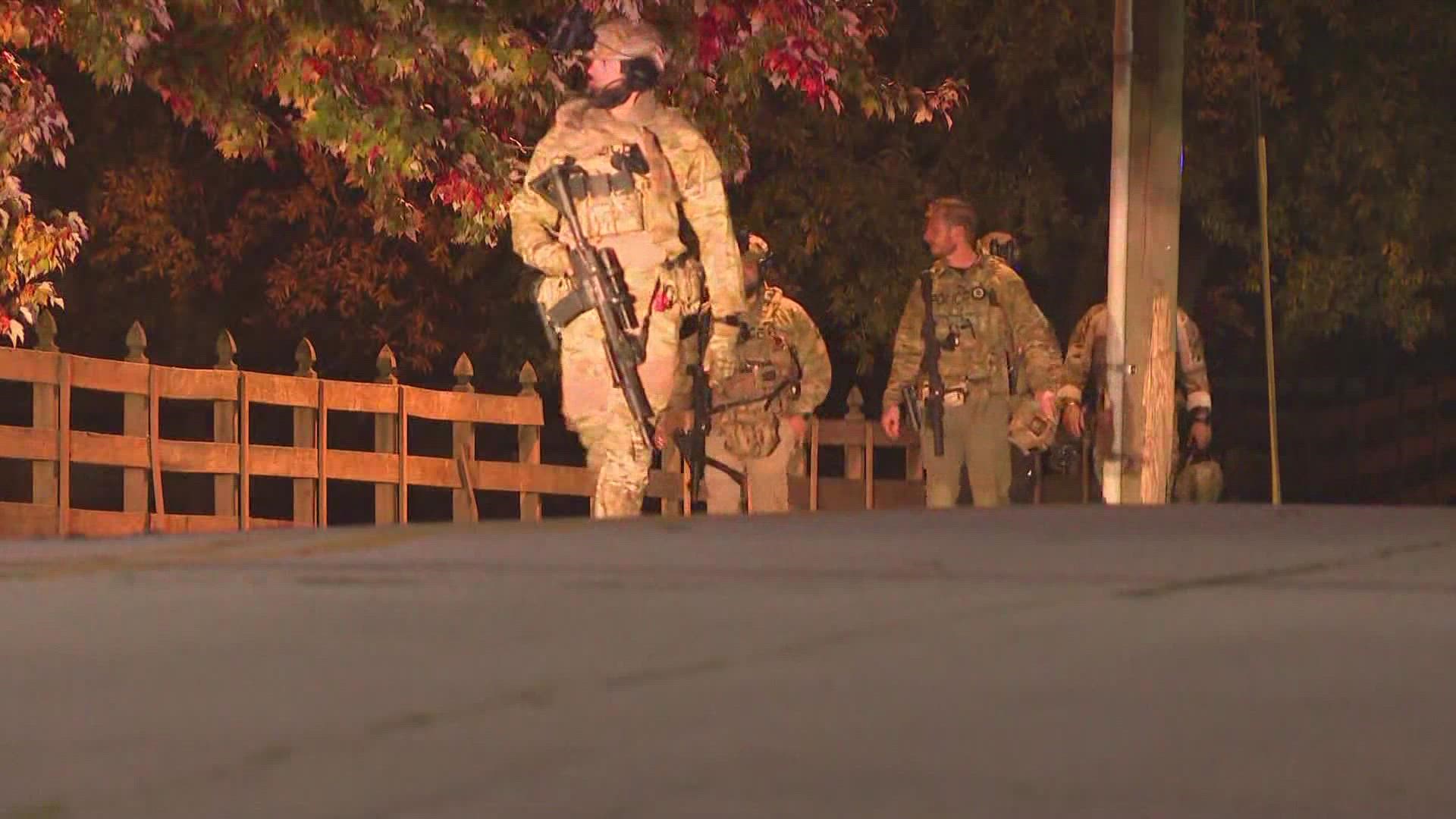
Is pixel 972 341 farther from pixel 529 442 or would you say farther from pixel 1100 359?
pixel 529 442

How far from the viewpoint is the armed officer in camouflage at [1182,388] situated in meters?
14.6

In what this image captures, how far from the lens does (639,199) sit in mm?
11555

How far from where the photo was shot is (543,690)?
5.62 metres

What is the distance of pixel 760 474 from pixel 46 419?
4347mm

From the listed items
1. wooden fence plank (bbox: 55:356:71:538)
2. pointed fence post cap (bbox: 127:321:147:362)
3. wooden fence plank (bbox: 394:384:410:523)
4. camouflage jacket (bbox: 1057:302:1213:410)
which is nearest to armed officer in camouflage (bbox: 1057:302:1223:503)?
camouflage jacket (bbox: 1057:302:1213:410)

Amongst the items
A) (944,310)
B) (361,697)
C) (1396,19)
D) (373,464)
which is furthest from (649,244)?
(1396,19)

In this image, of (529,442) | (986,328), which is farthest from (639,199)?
(529,442)

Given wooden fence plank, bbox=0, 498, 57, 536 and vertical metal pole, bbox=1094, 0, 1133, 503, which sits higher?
vertical metal pole, bbox=1094, 0, 1133, 503

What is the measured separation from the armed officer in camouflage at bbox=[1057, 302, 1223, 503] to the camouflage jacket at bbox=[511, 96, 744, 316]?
2.83 meters

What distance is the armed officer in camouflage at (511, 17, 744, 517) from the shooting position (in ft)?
37.9

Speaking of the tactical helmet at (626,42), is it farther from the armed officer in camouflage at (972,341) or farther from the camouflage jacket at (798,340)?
the camouflage jacket at (798,340)

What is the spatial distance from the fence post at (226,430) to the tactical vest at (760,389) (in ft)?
13.9

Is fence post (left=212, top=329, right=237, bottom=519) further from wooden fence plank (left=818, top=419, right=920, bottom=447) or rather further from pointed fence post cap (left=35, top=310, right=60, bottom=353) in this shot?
wooden fence plank (left=818, top=419, right=920, bottom=447)

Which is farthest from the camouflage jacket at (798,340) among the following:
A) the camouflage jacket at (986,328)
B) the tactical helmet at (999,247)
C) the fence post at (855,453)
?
the fence post at (855,453)
